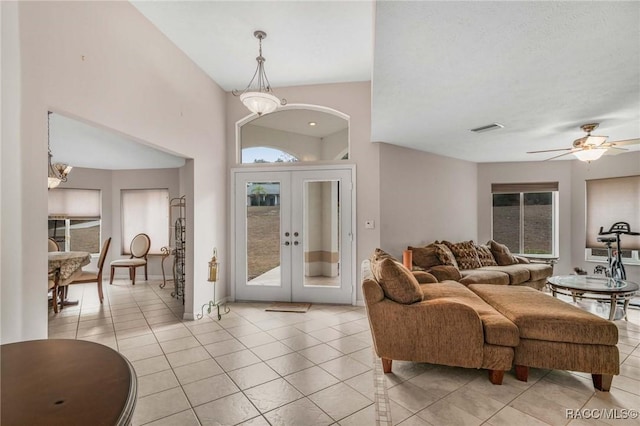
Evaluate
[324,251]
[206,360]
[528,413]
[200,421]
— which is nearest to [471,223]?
[324,251]

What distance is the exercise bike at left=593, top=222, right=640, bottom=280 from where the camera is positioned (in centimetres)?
477

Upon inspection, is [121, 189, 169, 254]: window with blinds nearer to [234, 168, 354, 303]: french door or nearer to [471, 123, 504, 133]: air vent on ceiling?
[234, 168, 354, 303]: french door

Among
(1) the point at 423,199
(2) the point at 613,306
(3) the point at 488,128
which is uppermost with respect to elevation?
(3) the point at 488,128

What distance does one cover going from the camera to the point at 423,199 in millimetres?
5508

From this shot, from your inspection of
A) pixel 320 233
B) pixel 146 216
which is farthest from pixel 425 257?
pixel 146 216

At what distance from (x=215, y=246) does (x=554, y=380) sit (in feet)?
13.8

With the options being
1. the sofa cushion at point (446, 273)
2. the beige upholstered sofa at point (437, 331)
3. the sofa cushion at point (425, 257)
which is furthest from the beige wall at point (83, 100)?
the sofa cushion at point (446, 273)

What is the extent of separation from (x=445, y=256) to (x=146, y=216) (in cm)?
651

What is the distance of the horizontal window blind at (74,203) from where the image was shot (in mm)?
6789

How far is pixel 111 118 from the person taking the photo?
2.76 meters

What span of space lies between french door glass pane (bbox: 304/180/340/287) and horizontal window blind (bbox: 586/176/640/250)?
202 inches

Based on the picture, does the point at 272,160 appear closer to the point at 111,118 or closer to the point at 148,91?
the point at 148,91

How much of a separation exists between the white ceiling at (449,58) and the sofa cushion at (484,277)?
2.06m

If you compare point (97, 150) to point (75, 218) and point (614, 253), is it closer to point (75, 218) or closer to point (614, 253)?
point (75, 218)
